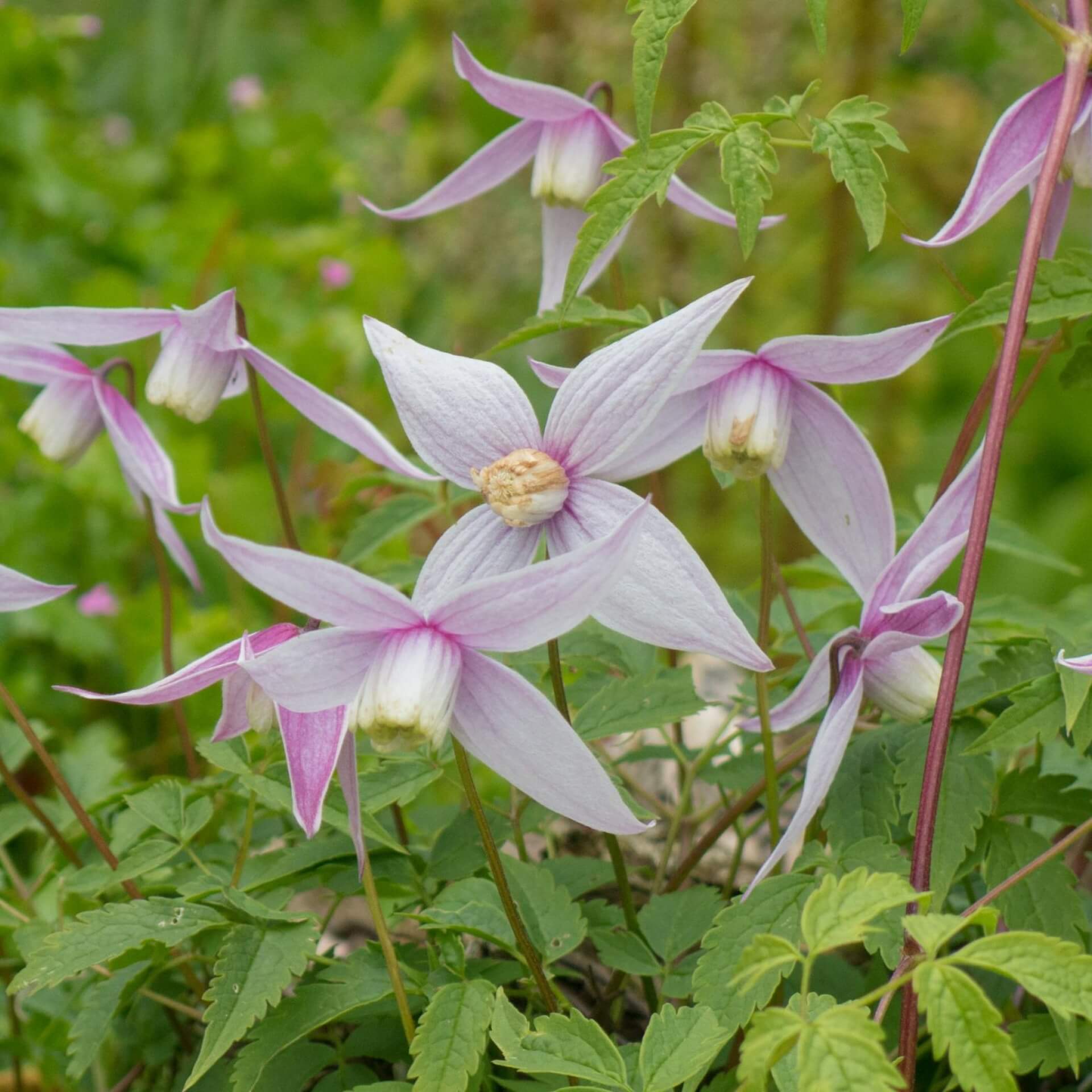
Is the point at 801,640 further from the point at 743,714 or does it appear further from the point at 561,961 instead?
the point at 561,961

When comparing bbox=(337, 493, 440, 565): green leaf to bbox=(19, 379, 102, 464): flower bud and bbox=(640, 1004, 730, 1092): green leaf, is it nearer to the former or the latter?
bbox=(19, 379, 102, 464): flower bud

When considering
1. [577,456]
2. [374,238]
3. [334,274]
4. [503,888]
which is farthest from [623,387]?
[374,238]

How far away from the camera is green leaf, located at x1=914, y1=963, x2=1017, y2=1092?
0.43 m

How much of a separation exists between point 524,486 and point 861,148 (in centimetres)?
24

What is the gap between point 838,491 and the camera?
704 mm

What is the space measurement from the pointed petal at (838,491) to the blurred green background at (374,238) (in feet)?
2.11

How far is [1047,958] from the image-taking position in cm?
46

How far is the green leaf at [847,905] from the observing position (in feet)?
1.48

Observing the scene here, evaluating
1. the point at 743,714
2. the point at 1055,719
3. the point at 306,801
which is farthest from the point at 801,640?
the point at 306,801

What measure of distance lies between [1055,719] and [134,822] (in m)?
0.55

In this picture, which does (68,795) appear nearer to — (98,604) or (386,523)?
(386,523)

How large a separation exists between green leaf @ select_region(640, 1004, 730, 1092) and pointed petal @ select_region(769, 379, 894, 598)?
255mm

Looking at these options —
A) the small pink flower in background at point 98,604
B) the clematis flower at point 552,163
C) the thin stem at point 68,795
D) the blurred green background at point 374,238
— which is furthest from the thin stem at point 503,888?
the small pink flower in background at point 98,604

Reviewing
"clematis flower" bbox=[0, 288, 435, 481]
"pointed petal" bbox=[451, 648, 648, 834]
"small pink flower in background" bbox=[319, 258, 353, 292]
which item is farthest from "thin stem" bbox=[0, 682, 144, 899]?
"small pink flower in background" bbox=[319, 258, 353, 292]
